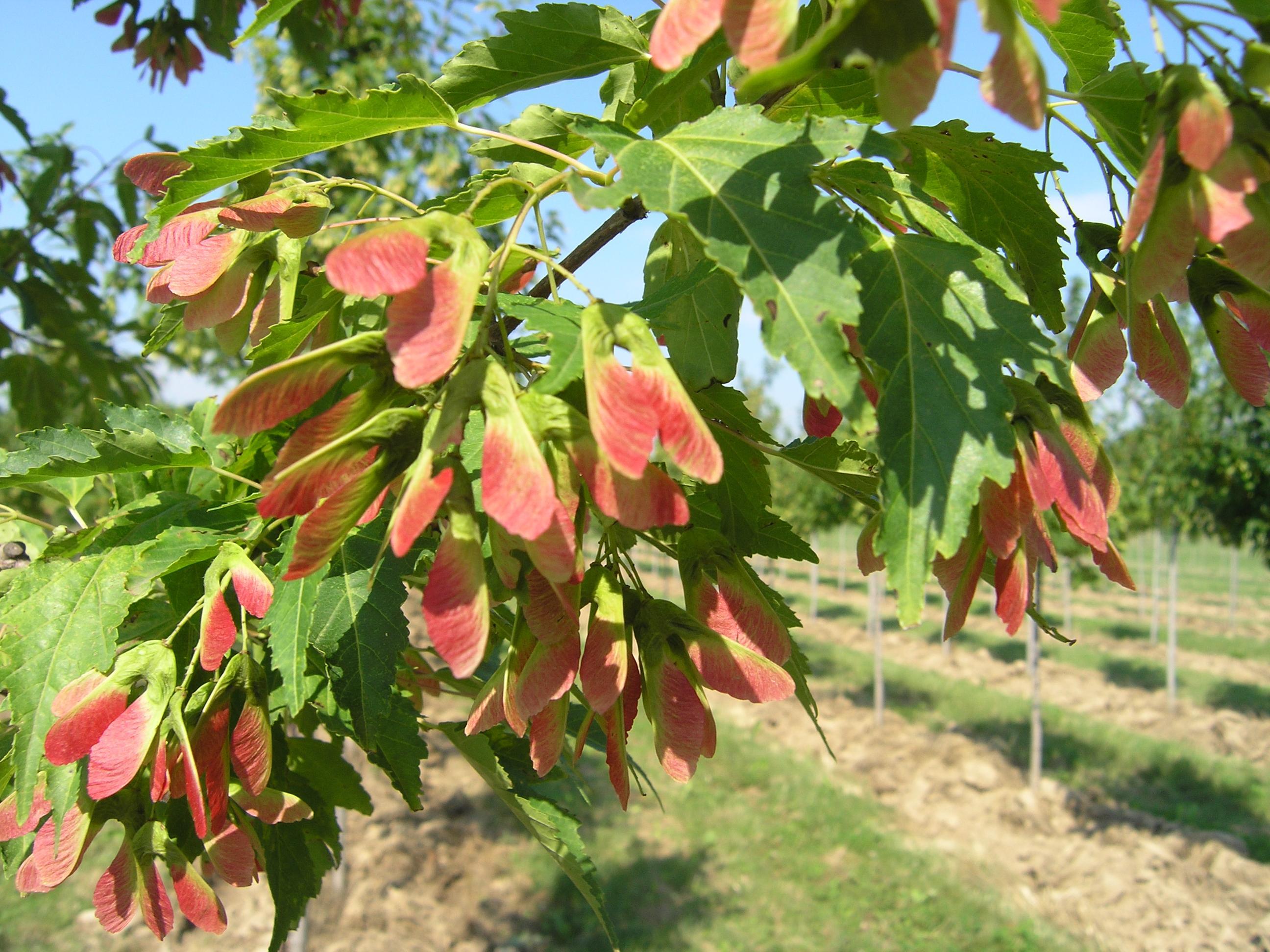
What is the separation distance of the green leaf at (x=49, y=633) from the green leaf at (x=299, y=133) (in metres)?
0.35

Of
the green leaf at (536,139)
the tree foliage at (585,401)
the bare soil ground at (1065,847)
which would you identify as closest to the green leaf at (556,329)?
the tree foliage at (585,401)

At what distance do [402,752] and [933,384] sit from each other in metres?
0.73

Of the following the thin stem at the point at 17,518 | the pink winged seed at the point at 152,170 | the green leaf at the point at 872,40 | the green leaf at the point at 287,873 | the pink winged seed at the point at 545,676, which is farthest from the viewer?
the thin stem at the point at 17,518

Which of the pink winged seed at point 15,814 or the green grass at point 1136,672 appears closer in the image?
the pink winged seed at point 15,814

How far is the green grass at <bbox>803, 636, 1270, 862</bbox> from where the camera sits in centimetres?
748

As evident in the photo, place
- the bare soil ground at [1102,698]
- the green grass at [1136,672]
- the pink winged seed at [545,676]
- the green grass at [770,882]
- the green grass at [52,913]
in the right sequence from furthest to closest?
the green grass at [1136,672] < the bare soil ground at [1102,698] < the green grass at [770,882] < the green grass at [52,913] < the pink winged seed at [545,676]

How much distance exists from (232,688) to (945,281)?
2.64 ft

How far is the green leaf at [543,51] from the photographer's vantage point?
40.0 inches

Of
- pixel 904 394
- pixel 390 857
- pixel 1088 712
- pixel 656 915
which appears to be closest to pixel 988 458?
pixel 904 394

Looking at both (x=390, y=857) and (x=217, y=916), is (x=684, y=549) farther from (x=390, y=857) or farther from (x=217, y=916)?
(x=390, y=857)

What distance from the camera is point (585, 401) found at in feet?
2.31

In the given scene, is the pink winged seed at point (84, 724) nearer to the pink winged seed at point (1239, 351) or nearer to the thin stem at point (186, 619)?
the thin stem at point (186, 619)

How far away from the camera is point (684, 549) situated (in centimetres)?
90

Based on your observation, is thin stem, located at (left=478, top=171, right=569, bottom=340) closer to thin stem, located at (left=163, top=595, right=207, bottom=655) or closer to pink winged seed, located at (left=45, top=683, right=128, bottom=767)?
thin stem, located at (left=163, top=595, right=207, bottom=655)
